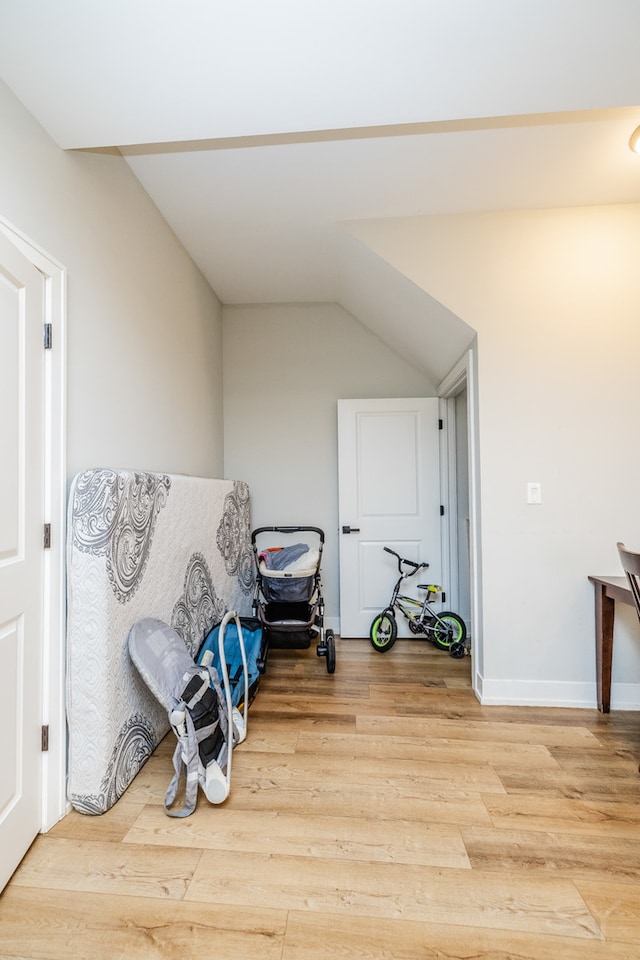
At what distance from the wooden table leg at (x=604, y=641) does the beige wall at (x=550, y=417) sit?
0.27 ft

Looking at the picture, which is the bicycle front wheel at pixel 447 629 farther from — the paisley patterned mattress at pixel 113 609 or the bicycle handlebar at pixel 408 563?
the paisley patterned mattress at pixel 113 609

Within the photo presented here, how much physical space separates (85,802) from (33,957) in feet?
1.66

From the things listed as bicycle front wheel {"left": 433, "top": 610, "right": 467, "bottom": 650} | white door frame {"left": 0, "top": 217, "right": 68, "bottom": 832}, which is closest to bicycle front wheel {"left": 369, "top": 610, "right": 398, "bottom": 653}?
bicycle front wheel {"left": 433, "top": 610, "right": 467, "bottom": 650}

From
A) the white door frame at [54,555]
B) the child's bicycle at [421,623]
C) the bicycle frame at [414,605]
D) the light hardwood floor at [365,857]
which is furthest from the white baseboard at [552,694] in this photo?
the white door frame at [54,555]

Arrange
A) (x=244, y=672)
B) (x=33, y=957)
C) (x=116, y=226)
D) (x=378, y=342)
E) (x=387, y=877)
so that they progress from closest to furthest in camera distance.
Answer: (x=33, y=957)
(x=387, y=877)
(x=116, y=226)
(x=244, y=672)
(x=378, y=342)

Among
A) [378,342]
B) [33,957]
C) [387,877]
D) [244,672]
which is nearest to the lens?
[33,957]

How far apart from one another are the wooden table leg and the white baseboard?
0.08 meters

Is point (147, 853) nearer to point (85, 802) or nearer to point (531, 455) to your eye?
point (85, 802)

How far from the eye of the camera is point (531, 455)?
2.53 meters

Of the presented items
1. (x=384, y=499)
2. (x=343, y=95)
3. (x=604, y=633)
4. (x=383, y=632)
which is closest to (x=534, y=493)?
(x=604, y=633)

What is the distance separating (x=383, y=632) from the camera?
3.47 m

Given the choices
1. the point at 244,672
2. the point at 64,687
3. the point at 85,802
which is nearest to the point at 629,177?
the point at 244,672

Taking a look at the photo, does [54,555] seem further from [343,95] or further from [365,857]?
[343,95]

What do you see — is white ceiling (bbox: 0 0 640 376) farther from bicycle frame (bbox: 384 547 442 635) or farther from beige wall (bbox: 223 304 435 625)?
bicycle frame (bbox: 384 547 442 635)
